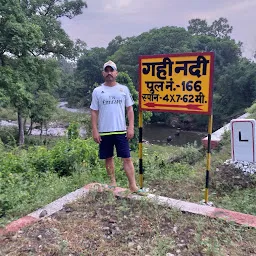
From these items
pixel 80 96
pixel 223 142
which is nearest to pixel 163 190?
pixel 223 142

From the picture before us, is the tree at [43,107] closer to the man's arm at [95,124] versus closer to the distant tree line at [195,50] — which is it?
the distant tree line at [195,50]

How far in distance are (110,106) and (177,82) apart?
81cm

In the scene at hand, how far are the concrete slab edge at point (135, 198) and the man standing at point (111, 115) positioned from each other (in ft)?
1.07

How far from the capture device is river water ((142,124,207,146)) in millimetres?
25406

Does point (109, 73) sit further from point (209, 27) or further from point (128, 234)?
point (209, 27)

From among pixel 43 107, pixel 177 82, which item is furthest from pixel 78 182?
pixel 43 107

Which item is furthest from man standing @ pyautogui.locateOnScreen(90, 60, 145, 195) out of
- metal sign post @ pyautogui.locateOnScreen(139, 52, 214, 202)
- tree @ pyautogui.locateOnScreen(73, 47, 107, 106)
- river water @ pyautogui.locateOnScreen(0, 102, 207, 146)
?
tree @ pyautogui.locateOnScreen(73, 47, 107, 106)

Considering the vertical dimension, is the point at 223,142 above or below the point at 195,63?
below

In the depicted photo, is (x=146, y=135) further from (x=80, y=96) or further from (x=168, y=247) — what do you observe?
(x=168, y=247)

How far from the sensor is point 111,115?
3391 millimetres

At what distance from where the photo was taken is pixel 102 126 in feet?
11.3

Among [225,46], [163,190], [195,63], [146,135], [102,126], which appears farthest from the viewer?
[225,46]

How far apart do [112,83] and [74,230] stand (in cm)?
166

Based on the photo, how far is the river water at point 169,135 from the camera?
83.4ft
